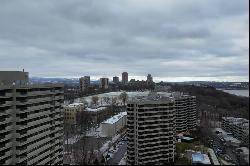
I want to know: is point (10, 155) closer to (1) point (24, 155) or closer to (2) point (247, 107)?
(1) point (24, 155)

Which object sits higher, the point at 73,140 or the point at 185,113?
the point at 185,113

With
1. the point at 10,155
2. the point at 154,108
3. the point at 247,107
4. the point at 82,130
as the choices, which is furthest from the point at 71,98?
the point at 247,107

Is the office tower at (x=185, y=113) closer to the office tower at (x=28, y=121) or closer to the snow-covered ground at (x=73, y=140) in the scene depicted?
the snow-covered ground at (x=73, y=140)

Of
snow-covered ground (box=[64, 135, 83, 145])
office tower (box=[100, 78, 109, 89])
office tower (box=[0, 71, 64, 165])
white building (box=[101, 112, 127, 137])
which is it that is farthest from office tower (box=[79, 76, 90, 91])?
office tower (box=[0, 71, 64, 165])

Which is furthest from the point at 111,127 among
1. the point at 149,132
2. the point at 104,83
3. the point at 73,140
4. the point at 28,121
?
Answer: the point at 104,83

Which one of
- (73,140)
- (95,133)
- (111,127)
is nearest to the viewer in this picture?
(73,140)

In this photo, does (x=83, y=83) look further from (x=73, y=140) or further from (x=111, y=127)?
(x=73, y=140)
